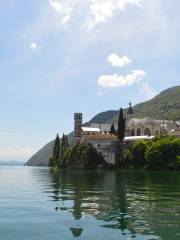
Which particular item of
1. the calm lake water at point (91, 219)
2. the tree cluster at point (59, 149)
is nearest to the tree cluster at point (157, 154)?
the tree cluster at point (59, 149)

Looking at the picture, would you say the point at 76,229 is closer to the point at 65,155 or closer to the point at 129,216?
the point at 129,216

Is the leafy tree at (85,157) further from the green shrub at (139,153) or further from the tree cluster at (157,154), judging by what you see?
the tree cluster at (157,154)

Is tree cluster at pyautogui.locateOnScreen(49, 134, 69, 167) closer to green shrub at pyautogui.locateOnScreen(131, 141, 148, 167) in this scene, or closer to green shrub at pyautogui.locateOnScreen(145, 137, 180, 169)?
green shrub at pyautogui.locateOnScreen(131, 141, 148, 167)

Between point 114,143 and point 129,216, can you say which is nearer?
point 129,216

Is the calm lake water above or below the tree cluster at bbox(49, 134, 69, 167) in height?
below

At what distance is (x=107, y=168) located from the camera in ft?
509

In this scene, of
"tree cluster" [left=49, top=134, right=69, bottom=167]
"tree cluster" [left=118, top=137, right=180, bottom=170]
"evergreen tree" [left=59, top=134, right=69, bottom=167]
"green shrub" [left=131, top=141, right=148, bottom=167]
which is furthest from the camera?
"tree cluster" [left=49, top=134, right=69, bottom=167]

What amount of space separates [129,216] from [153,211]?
292 cm

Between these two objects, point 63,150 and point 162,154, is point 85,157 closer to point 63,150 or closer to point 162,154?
point 63,150

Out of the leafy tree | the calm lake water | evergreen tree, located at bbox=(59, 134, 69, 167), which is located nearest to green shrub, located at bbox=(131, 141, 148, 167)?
the leafy tree

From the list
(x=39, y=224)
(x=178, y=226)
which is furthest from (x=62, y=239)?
(x=178, y=226)

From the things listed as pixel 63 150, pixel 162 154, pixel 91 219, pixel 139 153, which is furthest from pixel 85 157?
pixel 91 219

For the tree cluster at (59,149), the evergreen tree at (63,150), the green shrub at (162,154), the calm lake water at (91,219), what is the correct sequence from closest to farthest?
1. the calm lake water at (91,219)
2. the green shrub at (162,154)
3. the evergreen tree at (63,150)
4. the tree cluster at (59,149)

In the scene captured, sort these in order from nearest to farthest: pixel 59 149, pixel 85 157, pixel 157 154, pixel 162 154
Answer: pixel 157 154 < pixel 162 154 < pixel 85 157 < pixel 59 149
